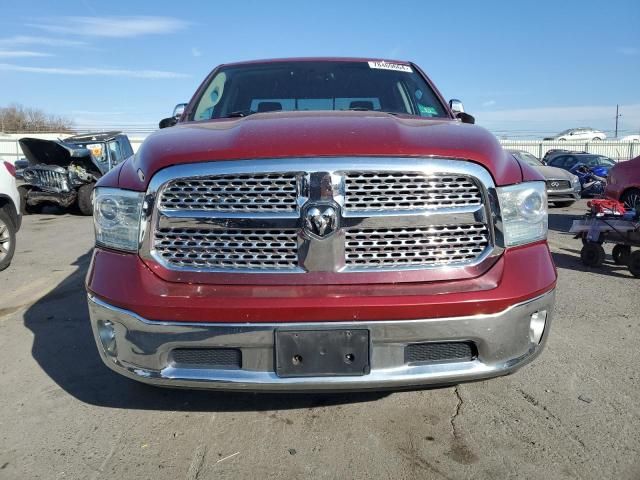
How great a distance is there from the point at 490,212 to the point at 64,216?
12.8m

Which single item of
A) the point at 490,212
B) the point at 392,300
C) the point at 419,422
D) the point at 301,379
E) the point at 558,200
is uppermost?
the point at 490,212

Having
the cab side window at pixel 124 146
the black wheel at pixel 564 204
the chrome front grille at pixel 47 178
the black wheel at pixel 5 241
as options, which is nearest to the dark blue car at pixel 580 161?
the black wheel at pixel 564 204

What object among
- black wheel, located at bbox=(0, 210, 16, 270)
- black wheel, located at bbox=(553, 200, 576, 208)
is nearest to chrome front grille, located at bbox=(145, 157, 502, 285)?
black wheel, located at bbox=(0, 210, 16, 270)

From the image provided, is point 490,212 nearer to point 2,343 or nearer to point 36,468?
point 36,468

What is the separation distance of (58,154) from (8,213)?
6.83 meters

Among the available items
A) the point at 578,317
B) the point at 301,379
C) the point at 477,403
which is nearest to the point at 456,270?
the point at 301,379

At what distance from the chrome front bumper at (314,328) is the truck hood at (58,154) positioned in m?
11.6

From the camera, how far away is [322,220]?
2.21m

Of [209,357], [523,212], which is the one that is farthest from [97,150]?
[523,212]

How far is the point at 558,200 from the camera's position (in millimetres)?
13516

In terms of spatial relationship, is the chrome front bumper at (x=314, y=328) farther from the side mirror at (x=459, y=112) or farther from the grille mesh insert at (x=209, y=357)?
the side mirror at (x=459, y=112)

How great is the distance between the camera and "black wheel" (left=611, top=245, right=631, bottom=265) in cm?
632

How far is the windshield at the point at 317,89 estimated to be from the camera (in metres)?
3.76

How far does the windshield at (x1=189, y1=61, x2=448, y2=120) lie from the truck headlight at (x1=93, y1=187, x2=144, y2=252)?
1.35m
